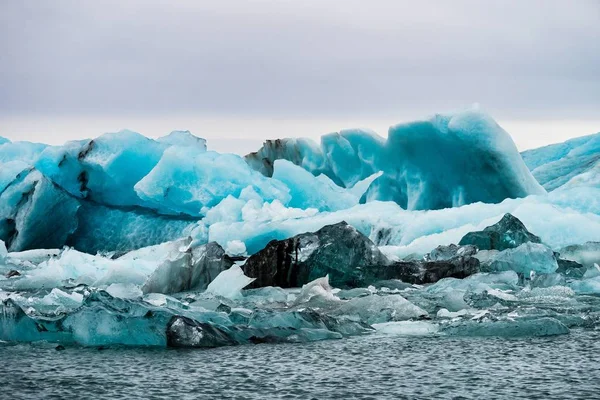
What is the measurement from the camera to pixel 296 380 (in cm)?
429

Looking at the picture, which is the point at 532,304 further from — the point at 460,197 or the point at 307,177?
the point at 307,177

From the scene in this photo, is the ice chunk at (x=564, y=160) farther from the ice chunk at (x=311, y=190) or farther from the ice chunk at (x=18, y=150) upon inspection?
the ice chunk at (x=18, y=150)

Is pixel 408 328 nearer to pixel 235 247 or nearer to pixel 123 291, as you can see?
pixel 123 291

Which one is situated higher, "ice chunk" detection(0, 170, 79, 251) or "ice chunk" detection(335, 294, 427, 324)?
"ice chunk" detection(0, 170, 79, 251)

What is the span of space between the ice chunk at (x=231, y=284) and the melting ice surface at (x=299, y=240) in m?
0.02

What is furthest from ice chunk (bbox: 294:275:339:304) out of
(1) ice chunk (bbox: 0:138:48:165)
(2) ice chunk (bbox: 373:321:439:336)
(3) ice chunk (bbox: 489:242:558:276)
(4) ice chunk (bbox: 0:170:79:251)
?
(1) ice chunk (bbox: 0:138:48:165)

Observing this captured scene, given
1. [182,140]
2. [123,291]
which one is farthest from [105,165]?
[123,291]

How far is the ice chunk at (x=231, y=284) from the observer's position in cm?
878

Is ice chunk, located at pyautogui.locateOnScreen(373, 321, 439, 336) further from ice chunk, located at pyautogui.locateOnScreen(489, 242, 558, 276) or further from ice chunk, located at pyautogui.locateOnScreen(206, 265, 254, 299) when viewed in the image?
ice chunk, located at pyautogui.locateOnScreen(489, 242, 558, 276)

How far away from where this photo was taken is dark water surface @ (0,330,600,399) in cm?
396

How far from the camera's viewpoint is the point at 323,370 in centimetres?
A: 455

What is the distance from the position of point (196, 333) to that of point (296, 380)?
49.7 inches

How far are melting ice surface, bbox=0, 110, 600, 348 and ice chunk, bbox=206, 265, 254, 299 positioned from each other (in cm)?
2

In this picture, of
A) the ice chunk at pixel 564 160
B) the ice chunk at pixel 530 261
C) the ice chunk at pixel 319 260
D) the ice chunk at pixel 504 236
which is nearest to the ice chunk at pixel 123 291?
the ice chunk at pixel 319 260
